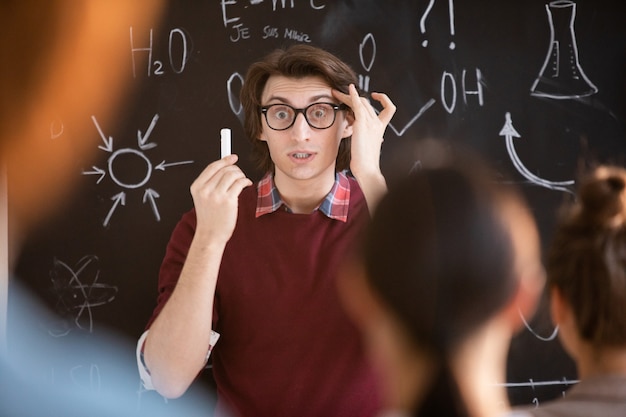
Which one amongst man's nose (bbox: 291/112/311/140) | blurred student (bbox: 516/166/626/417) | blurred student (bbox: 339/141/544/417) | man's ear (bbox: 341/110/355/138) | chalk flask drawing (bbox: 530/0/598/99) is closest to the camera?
blurred student (bbox: 339/141/544/417)

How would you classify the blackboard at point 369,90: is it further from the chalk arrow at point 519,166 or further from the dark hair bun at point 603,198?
the dark hair bun at point 603,198

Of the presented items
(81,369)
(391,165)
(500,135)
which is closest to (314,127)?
(391,165)

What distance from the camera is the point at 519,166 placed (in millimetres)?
2238

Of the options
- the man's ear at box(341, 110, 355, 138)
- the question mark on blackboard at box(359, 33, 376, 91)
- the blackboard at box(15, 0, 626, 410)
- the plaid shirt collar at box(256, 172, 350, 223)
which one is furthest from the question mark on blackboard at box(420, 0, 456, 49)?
the plaid shirt collar at box(256, 172, 350, 223)

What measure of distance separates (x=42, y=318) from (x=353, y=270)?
189cm

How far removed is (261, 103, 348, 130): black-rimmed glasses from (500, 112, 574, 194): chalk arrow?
62 cm

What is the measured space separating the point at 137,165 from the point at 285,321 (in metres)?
0.81

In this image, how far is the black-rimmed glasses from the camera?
1.88m

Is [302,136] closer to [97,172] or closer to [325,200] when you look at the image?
[325,200]

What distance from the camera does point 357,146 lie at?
1896 millimetres

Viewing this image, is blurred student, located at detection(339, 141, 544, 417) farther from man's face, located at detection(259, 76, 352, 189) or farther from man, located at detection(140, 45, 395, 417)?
man's face, located at detection(259, 76, 352, 189)

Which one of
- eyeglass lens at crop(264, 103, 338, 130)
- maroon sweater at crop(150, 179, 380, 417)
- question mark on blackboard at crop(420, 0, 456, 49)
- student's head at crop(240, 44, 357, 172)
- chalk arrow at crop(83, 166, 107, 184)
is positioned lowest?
maroon sweater at crop(150, 179, 380, 417)

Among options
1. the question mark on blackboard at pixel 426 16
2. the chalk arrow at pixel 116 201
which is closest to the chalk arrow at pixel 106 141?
the chalk arrow at pixel 116 201

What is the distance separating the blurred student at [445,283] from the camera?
1.96ft
